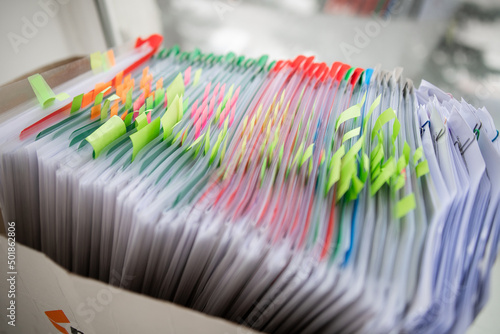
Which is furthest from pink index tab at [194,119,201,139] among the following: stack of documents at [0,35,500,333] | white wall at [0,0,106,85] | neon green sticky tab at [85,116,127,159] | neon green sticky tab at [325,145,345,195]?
white wall at [0,0,106,85]

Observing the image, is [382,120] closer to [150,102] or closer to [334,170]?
[334,170]

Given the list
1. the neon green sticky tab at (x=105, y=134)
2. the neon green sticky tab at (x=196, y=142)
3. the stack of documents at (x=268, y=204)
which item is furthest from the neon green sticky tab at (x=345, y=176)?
the neon green sticky tab at (x=105, y=134)

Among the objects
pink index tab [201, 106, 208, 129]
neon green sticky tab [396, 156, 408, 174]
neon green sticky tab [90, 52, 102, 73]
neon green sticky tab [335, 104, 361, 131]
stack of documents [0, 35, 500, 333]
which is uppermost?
neon green sticky tab [335, 104, 361, 131]

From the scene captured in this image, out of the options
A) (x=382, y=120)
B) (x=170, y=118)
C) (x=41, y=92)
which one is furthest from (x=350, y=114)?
(x=41, y=92)

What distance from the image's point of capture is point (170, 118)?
46cm

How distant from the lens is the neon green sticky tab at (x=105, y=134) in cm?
41

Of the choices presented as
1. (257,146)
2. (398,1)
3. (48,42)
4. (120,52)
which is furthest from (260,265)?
(48,42)

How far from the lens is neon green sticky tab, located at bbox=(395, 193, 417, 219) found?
328mm

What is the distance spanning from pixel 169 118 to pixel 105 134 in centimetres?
10

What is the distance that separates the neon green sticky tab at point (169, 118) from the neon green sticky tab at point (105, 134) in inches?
2.6

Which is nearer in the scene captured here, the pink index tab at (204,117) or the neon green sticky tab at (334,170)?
the neon green sticky tab at (334,170)

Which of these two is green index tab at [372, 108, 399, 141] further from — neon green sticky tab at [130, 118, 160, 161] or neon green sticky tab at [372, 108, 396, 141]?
neon green sticky tab at [130, 118, 160, 161]

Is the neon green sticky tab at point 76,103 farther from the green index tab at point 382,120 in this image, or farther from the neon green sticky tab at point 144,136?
the green index tab at point 382,120

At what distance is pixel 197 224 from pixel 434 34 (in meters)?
0.85
